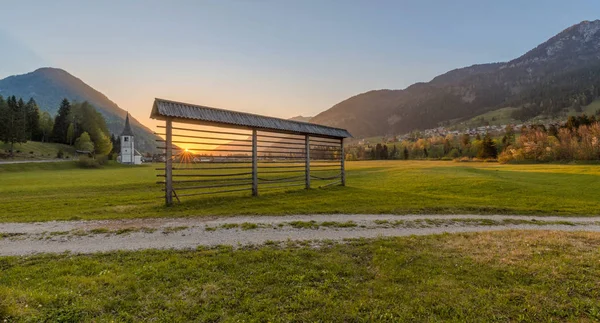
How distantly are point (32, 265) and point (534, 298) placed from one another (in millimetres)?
9701

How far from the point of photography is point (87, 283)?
489 centimetres

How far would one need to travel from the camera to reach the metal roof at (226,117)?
1368cm

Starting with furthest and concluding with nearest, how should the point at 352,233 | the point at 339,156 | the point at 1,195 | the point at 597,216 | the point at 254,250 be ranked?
the point at 339,156 < the point at 1,195 < the point at 597,216 < the point at 352,233 < the point at 254,250

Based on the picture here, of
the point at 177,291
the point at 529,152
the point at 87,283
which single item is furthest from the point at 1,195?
the point at 529,152

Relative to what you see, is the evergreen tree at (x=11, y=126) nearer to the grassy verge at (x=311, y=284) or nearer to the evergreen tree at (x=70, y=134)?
the evergreen tree at (x=70, y=134)

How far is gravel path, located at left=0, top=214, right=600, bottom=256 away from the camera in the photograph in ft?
24.8

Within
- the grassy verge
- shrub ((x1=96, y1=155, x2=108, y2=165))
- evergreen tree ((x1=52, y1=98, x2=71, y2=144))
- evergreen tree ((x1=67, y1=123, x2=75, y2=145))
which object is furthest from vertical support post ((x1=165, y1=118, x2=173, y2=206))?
evergreen tree ((x1=52, y1=98, x2=71, y2=144))

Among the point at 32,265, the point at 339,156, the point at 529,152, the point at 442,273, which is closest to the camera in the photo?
the point at 442,273

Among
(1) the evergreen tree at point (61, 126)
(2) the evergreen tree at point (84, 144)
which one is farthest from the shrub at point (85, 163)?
(1) the evergreen tree at point (61, 126)

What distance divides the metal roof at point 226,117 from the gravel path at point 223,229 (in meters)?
5.67

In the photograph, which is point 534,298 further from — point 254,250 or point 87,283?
point 87,283

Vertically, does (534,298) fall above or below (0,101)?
below

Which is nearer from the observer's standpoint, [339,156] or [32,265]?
[32,265]

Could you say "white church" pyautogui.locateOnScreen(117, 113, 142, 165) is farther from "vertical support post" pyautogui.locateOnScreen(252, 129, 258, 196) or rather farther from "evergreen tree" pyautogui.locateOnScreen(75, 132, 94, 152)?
"vertical support post" pyautogui.locateOnScreen(252, 129, 258, 196)
